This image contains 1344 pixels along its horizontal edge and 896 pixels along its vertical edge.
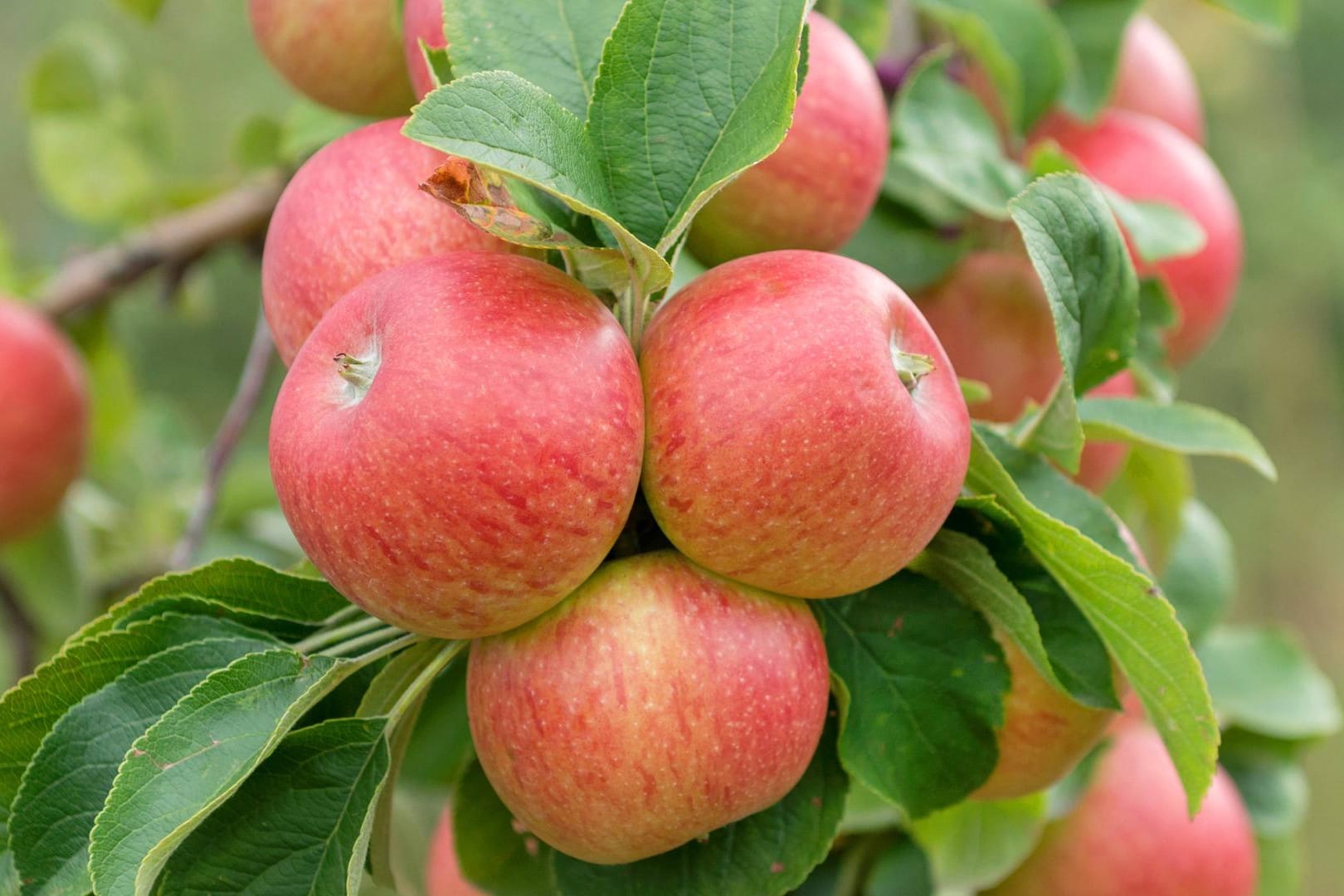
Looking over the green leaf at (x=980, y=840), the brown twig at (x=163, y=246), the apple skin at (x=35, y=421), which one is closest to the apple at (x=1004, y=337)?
the green leaf at (x=980, y=840)

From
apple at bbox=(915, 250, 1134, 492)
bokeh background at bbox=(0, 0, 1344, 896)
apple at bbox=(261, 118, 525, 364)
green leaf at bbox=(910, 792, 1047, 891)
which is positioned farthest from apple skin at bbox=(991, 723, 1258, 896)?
bokeh background at bbox=(0, 0, 1344, 896)

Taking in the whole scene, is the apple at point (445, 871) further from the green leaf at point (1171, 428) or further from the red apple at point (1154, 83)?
the red apple at point (1154, 83)

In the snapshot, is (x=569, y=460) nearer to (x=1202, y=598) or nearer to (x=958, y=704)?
(x=958, y=704)

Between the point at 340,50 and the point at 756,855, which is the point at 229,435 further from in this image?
the point at 756,855

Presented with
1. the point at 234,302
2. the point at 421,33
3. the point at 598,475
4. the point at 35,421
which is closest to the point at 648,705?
the point at 598,475

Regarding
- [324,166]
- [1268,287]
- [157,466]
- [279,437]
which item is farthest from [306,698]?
[1268,287]
